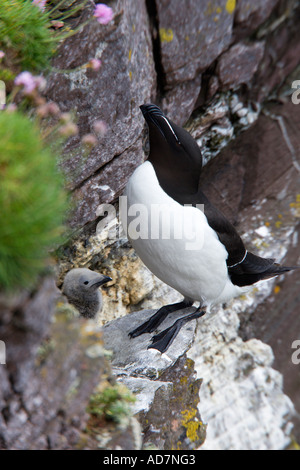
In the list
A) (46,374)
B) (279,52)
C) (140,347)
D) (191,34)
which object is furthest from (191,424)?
(279,52)

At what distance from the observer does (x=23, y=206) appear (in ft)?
5.81

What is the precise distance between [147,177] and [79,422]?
1546 millimetres

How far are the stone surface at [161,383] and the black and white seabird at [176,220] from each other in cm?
13

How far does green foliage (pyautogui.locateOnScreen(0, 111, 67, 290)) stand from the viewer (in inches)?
68.7

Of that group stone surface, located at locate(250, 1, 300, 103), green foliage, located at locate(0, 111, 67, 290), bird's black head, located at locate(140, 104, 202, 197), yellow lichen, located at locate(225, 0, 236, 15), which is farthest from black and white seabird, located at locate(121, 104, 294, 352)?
stone surface, located at locate(250, 1, 300, 103)

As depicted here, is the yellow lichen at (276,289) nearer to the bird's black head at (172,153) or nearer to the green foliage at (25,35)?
the bird's black head at (172,153)

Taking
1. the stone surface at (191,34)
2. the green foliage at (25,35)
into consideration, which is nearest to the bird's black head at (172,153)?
the green foliage at (25,35)

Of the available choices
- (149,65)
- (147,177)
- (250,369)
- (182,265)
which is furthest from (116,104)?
(250,369)

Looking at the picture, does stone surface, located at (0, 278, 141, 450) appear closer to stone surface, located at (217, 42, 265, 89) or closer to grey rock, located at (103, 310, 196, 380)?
grey rock, located at (103, 310, 196, 380)

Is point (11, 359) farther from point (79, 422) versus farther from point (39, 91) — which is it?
point (39, 91)

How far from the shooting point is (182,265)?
322 cm

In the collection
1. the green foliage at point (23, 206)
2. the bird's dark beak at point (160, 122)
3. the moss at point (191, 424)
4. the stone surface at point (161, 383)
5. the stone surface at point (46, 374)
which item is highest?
the green foliage at point (23, 206)

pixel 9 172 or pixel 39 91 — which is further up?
pixel 9 172

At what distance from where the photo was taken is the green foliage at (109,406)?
7.47ft
